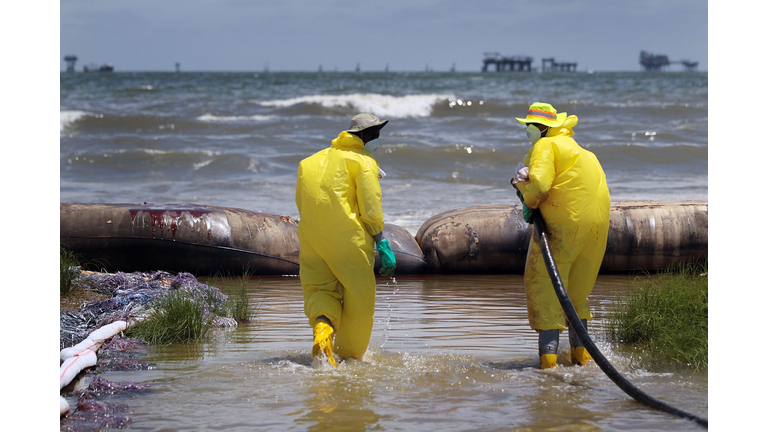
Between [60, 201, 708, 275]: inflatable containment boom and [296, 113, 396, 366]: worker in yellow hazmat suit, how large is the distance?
10.4 ft

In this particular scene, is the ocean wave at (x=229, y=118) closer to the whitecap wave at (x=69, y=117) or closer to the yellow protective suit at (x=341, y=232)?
the whitecap wave at (x=69, y=117)

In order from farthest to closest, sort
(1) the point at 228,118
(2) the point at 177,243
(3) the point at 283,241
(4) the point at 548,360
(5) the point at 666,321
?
1. (1) the point at 228,118
2. (3) the point at 283,241
3. (2) the point at 177,243
4. (5) the point at 666,321
5. (4) the point at 548,360

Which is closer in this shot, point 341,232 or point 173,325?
point 341,232

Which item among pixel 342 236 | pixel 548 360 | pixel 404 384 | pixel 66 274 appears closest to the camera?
pixel 404 384

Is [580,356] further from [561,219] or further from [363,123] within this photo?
[363,123]

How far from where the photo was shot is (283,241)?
7727 mm

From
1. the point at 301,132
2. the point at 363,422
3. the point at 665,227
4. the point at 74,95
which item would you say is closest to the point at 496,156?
the point at 301,132

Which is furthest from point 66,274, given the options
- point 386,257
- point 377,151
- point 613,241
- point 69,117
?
point 69,117

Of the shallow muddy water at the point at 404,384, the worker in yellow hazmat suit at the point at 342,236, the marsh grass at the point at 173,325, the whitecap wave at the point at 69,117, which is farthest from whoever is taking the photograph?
the whitecap wave at the point at 69,117

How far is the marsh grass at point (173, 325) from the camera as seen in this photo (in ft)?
16.4

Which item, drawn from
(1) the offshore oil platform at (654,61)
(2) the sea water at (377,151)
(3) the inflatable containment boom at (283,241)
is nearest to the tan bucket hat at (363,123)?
(3) the inflatable containment boom at (283,241)

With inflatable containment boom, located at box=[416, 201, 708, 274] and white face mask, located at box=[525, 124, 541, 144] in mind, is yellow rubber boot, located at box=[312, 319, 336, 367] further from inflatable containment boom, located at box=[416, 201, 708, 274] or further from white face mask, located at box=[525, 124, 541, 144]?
inflatable containment boom, located at box=[416, 201, 708, 274]

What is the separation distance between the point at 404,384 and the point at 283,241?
3880 mm
